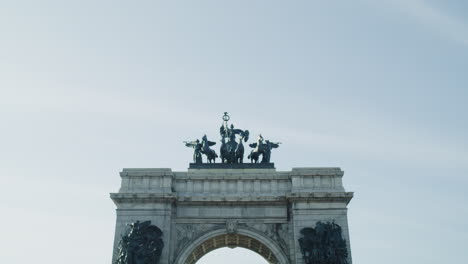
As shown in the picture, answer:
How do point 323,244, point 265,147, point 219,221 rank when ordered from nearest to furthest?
point 323,244 → point 219,221 → point 265,147

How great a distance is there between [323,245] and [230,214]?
663 centimetres

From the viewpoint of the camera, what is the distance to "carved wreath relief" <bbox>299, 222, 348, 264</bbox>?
1252 inches

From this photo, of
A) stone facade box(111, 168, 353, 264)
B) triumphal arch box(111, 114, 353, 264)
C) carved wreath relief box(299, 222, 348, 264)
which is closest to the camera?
carved wreath relief box(299, 222, 348, 264)

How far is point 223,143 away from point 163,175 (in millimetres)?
5622

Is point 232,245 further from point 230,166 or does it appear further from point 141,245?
point 141,245

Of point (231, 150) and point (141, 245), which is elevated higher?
point (231, 150)

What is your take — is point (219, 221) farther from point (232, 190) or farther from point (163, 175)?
point (163, 175)

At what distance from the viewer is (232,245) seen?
123 feet

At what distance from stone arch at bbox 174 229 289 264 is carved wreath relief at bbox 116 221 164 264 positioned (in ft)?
6.01

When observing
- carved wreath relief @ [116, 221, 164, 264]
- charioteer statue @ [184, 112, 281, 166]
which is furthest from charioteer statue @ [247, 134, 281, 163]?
carved wreath relief @ [116, 221, 164, 264]

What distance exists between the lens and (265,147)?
3828 centimetres

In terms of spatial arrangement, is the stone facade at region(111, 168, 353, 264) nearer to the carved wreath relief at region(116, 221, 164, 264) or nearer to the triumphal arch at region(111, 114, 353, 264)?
the triumphal arch at region(111, 114, 353, 264)

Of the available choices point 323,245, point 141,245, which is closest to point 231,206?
point 141,245

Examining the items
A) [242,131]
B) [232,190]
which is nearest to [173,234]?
[232,190]
